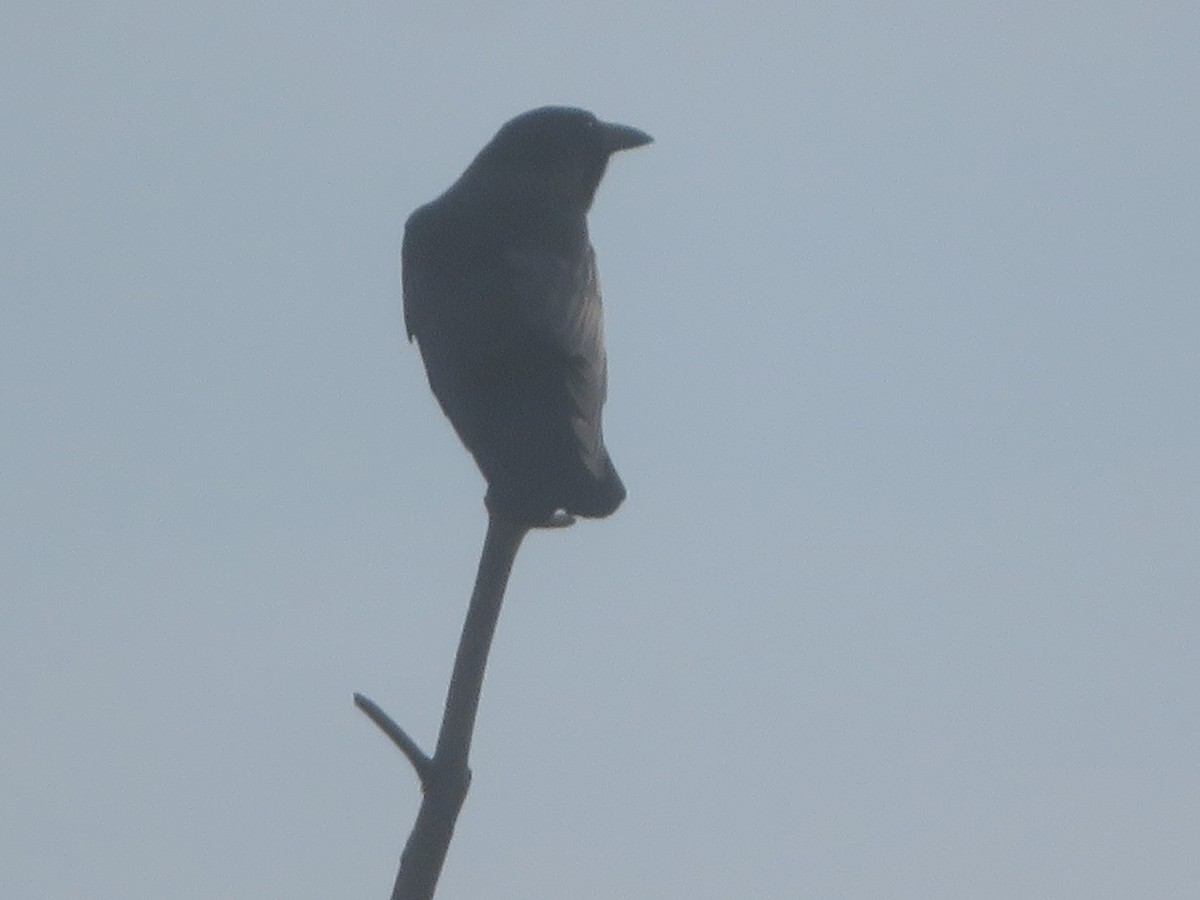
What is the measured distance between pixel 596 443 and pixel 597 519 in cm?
37

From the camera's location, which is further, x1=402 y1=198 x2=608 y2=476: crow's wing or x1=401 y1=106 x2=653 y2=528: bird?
x1=402 y1=198 x2=608 y2=476: crow's wing

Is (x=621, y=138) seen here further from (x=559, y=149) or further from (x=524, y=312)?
(x=524, y=312)

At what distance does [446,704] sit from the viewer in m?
3.93

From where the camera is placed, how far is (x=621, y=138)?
277 inches

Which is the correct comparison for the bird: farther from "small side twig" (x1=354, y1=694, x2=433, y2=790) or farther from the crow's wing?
"small side twig" (x1=354, y1=694, x2=433, y2=790)

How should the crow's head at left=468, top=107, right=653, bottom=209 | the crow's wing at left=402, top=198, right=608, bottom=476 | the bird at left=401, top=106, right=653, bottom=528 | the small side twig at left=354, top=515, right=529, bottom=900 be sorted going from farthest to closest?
the crow's head at left=468, top=107, right=653, bottom=209 < the crow's wing at left=402, top=198, right=608, bottom=476 < the bird at left=401, top=106, right=653, bottom=528 < the small side twig at left=354, top=515, right=529, bottom=900

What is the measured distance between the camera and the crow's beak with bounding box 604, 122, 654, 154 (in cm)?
700

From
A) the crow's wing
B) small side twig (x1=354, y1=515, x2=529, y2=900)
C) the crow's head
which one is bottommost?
small side twig (x1=354, y1=515, x2=529, y2=900)

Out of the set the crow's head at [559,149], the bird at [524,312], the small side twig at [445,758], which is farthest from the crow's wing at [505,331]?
the small side twig at [445,758]

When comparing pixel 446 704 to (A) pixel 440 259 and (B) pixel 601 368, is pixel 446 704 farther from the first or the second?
(A) pixel 440 259

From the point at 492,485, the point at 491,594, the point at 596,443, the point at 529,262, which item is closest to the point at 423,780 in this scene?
the point at 491,594

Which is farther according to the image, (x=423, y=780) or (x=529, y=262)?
(x=529, y=262)

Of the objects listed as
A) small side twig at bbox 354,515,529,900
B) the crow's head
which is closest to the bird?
the crow's head

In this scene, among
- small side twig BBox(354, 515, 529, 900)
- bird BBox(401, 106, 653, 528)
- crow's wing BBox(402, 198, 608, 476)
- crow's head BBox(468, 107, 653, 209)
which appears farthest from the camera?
crow's head BBox(468, 107, 653, 209)
